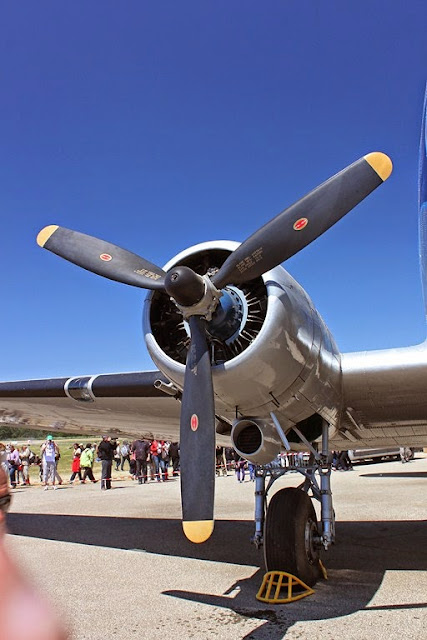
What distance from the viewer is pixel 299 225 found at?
16.9 feet

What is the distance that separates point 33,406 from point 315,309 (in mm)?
6218

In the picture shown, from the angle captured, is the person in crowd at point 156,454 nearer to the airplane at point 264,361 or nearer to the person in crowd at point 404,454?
the person in crowd at point 404,454

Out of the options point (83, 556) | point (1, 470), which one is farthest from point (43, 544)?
point (1, 470)

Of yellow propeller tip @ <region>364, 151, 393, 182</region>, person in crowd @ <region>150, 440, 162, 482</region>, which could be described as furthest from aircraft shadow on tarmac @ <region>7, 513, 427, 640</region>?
person in crowd @ <region>150, 440, 162, 482</region>

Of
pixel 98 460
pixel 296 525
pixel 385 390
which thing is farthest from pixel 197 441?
pixel 98 460

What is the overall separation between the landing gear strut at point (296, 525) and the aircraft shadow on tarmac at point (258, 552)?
341mm

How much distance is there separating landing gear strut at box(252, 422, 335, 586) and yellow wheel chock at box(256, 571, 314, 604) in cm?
9

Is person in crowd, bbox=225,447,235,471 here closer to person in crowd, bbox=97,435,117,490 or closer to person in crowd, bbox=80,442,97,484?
person in crowd, bbox=80,442,97,484

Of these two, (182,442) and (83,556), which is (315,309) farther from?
(83,556)

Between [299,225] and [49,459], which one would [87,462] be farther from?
[299,225]

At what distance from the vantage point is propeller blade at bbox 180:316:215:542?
467 cm

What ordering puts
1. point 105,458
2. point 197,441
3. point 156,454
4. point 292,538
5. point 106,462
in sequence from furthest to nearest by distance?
point 156,454 → point 106,462 → point 105,458 → point 292,538 → point 197,441

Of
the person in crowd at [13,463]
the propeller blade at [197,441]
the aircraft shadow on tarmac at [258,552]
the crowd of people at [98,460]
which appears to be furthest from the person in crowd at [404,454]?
the propeller blade at [197,441]

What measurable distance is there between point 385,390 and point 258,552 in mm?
3225
